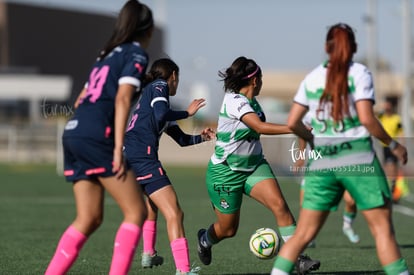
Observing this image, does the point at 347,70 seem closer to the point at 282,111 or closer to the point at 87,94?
the point at 87,94

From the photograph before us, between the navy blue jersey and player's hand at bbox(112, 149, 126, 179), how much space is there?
7.43 ft

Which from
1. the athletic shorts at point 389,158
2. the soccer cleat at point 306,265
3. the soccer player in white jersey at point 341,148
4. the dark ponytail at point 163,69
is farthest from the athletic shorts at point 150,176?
the athletic shorts at point 389,158

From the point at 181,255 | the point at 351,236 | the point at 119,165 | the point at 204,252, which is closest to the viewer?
the point at 119,165

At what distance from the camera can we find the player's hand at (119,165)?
23.3 feet

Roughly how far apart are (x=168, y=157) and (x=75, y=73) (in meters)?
25.7

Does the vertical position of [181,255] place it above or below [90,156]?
below

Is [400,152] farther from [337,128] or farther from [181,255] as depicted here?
[181,255]

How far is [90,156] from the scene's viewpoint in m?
7.23

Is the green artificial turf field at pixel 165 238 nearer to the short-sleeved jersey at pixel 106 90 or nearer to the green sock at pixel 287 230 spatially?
the green sock at pixel 287 230

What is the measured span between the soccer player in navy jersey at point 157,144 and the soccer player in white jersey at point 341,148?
2002 millimetres

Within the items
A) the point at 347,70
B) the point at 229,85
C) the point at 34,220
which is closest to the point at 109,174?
the point at 347,70

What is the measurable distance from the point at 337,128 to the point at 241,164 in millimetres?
2642

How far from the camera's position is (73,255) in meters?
7.46

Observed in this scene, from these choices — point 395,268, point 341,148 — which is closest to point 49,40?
point 341,148
